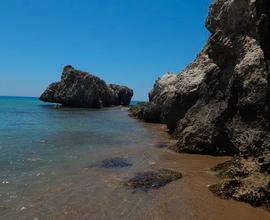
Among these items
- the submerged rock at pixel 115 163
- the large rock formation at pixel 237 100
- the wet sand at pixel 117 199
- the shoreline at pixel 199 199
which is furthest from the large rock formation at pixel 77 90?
the shoreline at pixel 199 199

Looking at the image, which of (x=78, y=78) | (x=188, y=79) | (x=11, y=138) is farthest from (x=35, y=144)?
(x=78, y=78)

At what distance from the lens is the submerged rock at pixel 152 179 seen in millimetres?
10836

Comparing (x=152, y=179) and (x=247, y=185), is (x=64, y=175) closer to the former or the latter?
(x=152, y=179)

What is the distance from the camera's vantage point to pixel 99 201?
31.2 feet

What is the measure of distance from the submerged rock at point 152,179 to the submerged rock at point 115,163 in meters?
1.66

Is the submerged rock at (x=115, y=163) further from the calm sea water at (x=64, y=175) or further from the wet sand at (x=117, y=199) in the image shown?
the wet sand at (x=117, y=199)

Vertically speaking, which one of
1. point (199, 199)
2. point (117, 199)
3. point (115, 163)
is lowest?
point (117, 199)

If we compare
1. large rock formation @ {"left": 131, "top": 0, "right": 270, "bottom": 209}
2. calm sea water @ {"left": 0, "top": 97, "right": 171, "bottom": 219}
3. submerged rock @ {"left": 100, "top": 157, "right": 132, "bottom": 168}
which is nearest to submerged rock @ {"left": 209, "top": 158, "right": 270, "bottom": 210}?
large rock formation @ {"left": 131, "top": 0, "right": 270, "bottom": 209}

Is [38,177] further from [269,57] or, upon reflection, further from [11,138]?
[11,138]

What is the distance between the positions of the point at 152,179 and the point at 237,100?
16.5 ft

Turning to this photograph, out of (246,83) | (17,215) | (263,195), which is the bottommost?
(17,215)

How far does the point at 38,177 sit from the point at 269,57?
7378mm

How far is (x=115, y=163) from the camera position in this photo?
14.3 m

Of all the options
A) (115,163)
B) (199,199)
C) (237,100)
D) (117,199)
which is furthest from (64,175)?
(237,100)
